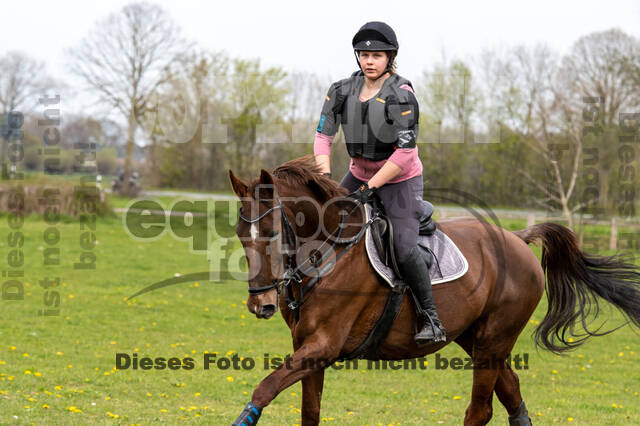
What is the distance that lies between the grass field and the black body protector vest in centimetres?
347

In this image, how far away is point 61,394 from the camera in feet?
24.6

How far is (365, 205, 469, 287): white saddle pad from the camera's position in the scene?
4.94 m

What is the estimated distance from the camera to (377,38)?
4.88m

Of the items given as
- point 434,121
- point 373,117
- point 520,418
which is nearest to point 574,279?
point 520,418

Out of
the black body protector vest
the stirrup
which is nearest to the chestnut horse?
the stirrup

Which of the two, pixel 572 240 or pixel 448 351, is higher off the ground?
pixel 572 240

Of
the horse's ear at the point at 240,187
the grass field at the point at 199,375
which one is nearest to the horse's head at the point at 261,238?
the horse's ear at the point at 240,187

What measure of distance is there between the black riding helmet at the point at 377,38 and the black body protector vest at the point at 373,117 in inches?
9.2

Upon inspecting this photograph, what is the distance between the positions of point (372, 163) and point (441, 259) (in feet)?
3.37

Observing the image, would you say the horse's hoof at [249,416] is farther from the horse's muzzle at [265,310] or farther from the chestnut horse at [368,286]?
the horse's muzzle at [265,310]

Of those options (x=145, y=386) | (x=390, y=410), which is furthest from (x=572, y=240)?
(x=145, y=386)

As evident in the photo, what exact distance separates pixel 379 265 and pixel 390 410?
3.56 meters

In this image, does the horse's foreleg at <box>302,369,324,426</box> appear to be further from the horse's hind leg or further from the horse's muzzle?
the horse's hind leg

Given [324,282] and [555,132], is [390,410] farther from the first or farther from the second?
[555,132]
